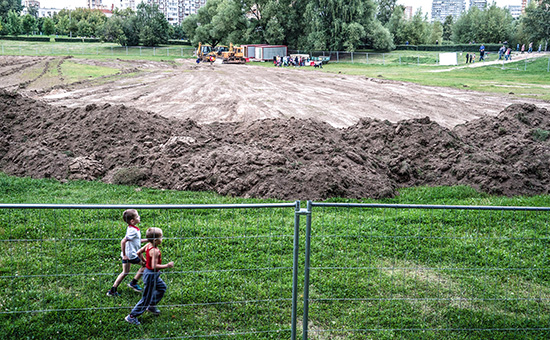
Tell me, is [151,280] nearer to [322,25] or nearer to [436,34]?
[322,25]

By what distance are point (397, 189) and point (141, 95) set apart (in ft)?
67.5

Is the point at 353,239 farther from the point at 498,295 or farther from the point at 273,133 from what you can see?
the point at 273,133

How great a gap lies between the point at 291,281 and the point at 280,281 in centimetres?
15

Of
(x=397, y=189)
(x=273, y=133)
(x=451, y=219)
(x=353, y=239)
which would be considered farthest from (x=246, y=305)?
(x=273, y=133)

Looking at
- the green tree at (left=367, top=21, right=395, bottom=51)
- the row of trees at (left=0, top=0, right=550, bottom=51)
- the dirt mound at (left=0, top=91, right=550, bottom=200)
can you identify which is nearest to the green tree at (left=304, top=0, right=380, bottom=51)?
the row of trees at (left=0, top=0, right=550, bottom=51)

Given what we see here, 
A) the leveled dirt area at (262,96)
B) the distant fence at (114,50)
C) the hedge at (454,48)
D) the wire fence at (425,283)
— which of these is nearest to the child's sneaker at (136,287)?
the wire fence at (425,283)

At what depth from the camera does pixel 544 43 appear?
252 ft

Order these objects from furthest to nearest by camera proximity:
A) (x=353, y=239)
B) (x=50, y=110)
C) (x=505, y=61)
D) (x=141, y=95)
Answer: (x=505, y=61)
(x=141, y=95)
(x=50, y=110)
(x=353, y=239)

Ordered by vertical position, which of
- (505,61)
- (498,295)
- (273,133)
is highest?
(505,61)

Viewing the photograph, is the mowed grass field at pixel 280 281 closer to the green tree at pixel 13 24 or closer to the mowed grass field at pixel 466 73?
the mowed grass field at pixel 466 73

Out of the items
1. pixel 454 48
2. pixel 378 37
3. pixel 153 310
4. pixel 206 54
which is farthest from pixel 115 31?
pixel 153 310

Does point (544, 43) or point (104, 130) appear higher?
point (544, 43)

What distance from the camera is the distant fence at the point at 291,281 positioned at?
17.2ft

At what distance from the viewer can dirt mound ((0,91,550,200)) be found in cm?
1103
